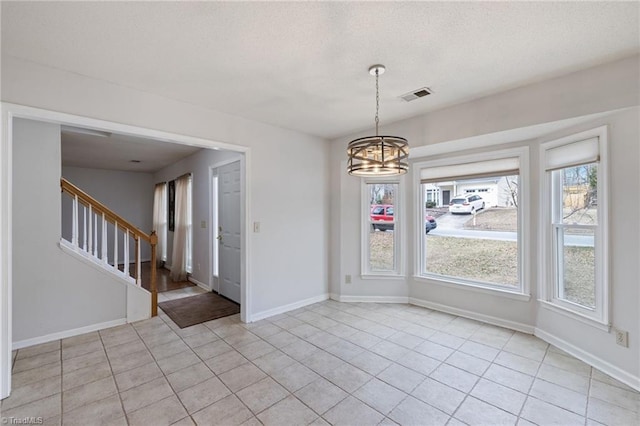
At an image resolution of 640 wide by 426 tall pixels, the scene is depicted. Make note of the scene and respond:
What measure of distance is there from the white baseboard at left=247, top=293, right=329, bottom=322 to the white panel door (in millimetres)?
767

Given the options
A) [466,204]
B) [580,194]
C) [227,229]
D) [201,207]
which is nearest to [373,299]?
[466,204]

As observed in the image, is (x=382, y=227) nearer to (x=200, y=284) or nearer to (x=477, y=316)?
(x=477, y=316)

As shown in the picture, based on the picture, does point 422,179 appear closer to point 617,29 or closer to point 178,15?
point 617,29

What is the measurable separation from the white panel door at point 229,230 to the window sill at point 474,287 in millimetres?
2658

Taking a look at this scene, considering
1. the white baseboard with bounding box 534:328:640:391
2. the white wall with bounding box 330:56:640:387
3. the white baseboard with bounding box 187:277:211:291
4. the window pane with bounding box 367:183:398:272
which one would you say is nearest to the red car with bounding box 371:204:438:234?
the window pane with bounding box 367:183:398:272

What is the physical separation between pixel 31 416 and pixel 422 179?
4421mm

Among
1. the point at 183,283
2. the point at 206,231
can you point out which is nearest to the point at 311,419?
the point at 206,231

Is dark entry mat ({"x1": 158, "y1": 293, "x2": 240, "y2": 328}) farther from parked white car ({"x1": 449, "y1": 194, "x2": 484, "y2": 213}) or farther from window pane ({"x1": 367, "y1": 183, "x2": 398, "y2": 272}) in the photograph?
parked white car ({"x1": 449, "y1": 194, "x2": 484, "y2": 213})

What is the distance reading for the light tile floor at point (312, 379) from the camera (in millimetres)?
1919

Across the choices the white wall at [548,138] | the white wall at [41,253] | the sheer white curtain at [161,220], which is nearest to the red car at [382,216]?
the white wall at [548,138]

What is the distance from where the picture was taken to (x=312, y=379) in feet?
7.63

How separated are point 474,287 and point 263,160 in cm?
311

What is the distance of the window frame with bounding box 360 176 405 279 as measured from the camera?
4172 mm

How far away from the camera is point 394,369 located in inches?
→ 96.9
